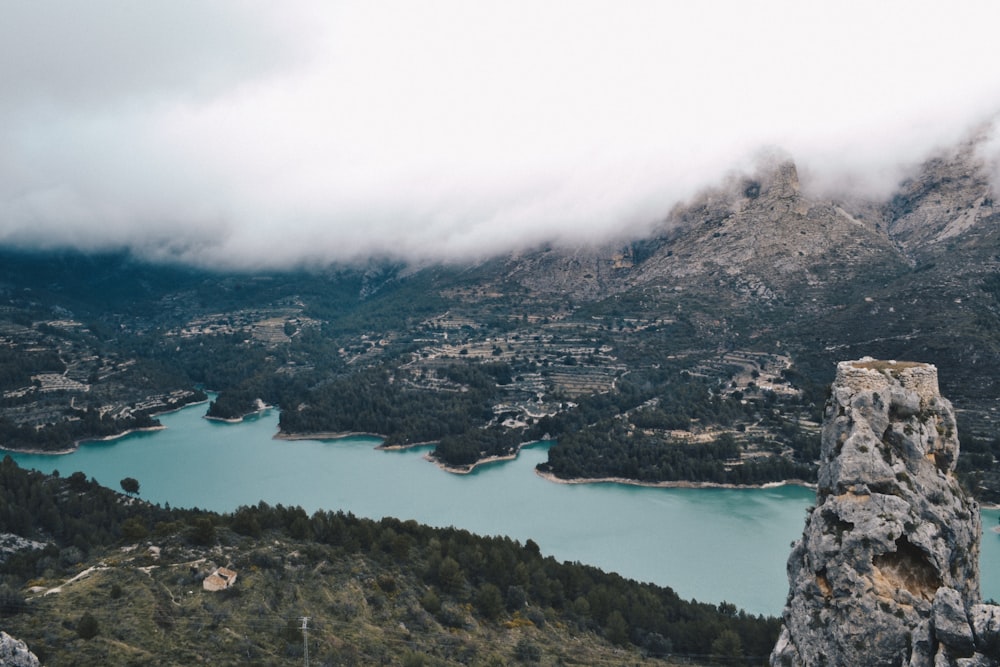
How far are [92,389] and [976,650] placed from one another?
329ft

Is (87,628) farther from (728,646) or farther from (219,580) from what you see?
(728,646)

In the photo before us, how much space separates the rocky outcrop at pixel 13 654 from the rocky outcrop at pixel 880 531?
14564 mm

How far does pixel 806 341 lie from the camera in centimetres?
7931

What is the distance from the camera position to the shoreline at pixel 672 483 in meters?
57.0

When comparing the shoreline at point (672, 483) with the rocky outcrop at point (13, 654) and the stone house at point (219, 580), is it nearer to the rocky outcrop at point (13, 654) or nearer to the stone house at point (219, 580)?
the stone house at point (219, 580)

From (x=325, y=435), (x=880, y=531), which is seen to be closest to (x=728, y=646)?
(x=880, y=531)

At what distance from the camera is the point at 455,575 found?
26.5 meters

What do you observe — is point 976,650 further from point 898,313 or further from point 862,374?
point 898,313

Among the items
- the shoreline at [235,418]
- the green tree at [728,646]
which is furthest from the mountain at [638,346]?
the green tree at [728,646]

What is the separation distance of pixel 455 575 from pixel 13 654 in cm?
1605

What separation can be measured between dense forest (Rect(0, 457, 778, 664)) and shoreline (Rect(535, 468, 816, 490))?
2618 cm

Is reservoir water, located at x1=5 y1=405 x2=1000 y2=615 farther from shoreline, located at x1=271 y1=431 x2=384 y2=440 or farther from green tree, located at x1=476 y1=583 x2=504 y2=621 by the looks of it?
green tree, located at x1=476 y1=583 x2=504 y2=621

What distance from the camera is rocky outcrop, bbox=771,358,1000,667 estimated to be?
12.2 meters

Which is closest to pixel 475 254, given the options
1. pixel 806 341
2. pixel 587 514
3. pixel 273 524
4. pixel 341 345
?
pixel 341 345
